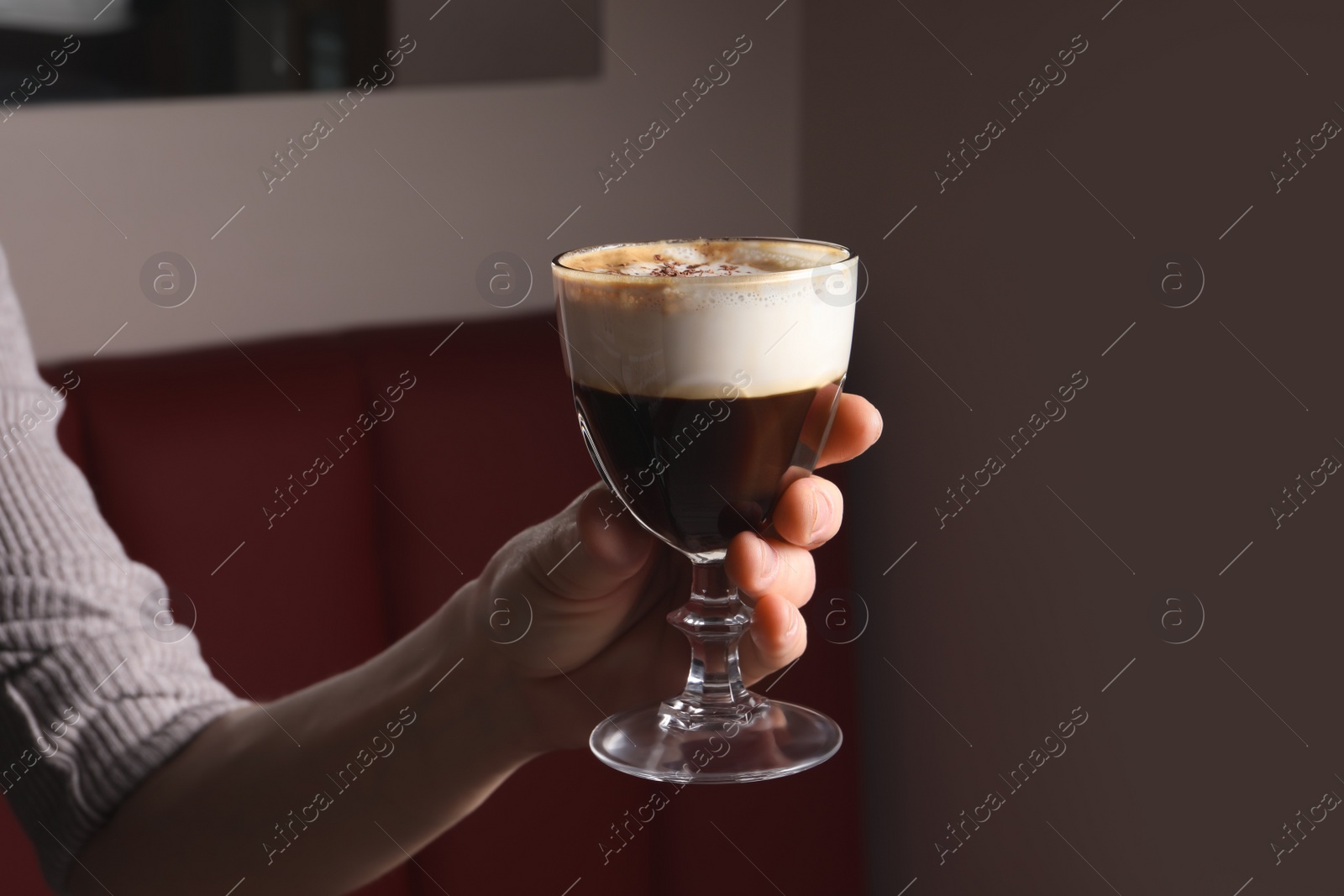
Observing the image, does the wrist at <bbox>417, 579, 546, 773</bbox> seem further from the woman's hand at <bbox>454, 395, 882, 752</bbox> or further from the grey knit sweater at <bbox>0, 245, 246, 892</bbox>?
the grey knit sweater at <bbox>0, 245, 246, 892</bbox>

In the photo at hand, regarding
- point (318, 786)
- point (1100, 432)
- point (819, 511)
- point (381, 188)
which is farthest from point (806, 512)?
point (381, 188)

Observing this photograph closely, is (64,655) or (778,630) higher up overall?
(778,630)

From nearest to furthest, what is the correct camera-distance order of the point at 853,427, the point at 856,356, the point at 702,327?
the point at 702,327, the point at 853,427, the point at 856,356

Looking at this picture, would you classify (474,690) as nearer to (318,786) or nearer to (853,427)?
(318,786)

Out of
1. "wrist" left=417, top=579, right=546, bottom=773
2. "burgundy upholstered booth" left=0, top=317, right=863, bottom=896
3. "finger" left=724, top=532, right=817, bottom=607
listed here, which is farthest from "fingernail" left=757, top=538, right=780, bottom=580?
"burgundy upholstered booth" left=0, top=317, right=863, bottom=896

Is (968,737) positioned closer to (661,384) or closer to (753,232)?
(753,232)

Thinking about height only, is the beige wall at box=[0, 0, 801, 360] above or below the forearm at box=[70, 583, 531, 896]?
above
